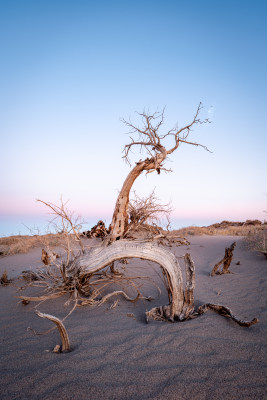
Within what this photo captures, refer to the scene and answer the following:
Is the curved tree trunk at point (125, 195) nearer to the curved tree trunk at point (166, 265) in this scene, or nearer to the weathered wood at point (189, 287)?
the curved tree trunk at point (166, 265)

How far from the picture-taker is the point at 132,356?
2551mm

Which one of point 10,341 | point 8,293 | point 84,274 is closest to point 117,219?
point 84,274

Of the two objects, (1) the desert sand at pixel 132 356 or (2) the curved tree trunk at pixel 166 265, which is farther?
(2) the curved tree trunk at pixel 166 265

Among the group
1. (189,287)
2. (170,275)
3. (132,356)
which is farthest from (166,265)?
(132,356)

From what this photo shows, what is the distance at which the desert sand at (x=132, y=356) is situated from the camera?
2.06 m

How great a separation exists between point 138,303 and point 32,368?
7.38 ft

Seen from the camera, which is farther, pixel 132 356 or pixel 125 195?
pixel 125 195

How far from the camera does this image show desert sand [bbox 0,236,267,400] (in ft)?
6.76

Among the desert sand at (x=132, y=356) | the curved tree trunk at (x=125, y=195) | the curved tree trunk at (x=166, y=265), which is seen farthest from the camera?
the curved tree trunk at (x=125, y=195)

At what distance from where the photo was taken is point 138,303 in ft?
14.3

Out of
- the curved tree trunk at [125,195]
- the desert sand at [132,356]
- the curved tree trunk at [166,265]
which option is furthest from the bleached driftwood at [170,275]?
the curved tree trunk at [125,195]

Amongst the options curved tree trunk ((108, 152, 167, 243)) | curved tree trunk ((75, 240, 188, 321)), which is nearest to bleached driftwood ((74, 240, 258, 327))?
curved tree trunk ((75, 240, 188, 321))

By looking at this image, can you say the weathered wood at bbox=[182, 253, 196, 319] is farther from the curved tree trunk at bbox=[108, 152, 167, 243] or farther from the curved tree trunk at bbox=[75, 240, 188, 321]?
the curved tree trunk at bbox=[108, 152, 167, 243]

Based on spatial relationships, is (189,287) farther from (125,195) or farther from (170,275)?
(125,195)
